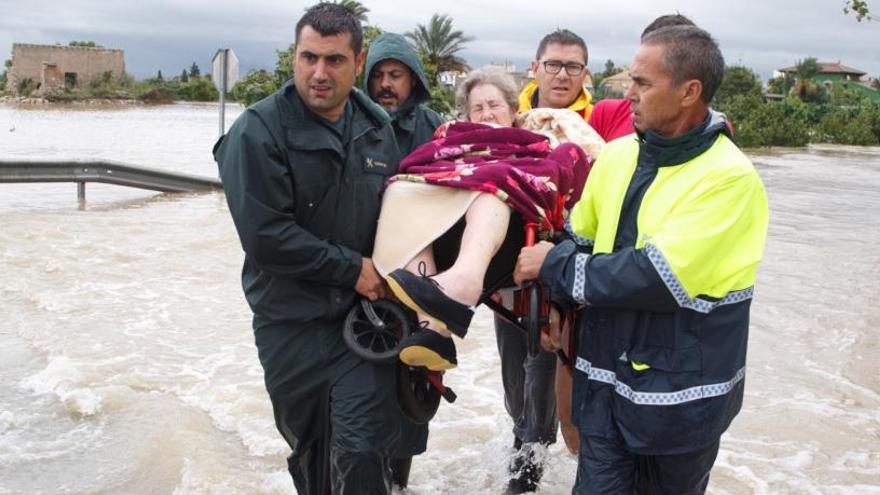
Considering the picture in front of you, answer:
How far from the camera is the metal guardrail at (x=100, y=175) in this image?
1418cm

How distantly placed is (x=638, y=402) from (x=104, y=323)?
6.22m

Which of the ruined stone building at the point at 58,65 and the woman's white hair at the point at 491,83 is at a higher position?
the ruined stone building at the point at 58,65

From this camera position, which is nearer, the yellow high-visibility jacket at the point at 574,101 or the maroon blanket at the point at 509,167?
the maroon blanket at the point at 509,167

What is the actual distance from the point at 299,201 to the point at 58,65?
99.9 metres

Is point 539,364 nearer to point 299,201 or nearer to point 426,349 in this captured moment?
point 426,349

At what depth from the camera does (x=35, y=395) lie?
630 cm

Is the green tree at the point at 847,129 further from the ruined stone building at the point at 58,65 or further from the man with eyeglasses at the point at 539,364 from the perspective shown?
the ruined stone building at the point at 58,65

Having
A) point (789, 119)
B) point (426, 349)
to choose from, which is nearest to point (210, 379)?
point (426, 349)

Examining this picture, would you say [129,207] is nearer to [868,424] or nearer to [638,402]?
[868,424]

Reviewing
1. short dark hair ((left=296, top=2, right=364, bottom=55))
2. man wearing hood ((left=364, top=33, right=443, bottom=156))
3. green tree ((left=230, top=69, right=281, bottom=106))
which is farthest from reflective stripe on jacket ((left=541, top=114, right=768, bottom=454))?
green tree ((left=230, top=69, right=281, bottom=106))

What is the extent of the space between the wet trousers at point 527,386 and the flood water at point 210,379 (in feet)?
1.55

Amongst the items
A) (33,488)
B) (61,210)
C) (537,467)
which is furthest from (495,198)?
(61,210)

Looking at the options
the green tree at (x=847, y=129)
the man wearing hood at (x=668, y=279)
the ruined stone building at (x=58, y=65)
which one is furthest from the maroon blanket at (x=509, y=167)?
the ruined stone building at (x=58, y=65)

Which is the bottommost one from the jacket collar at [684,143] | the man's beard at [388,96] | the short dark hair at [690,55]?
the jacket collar at [684,143]
